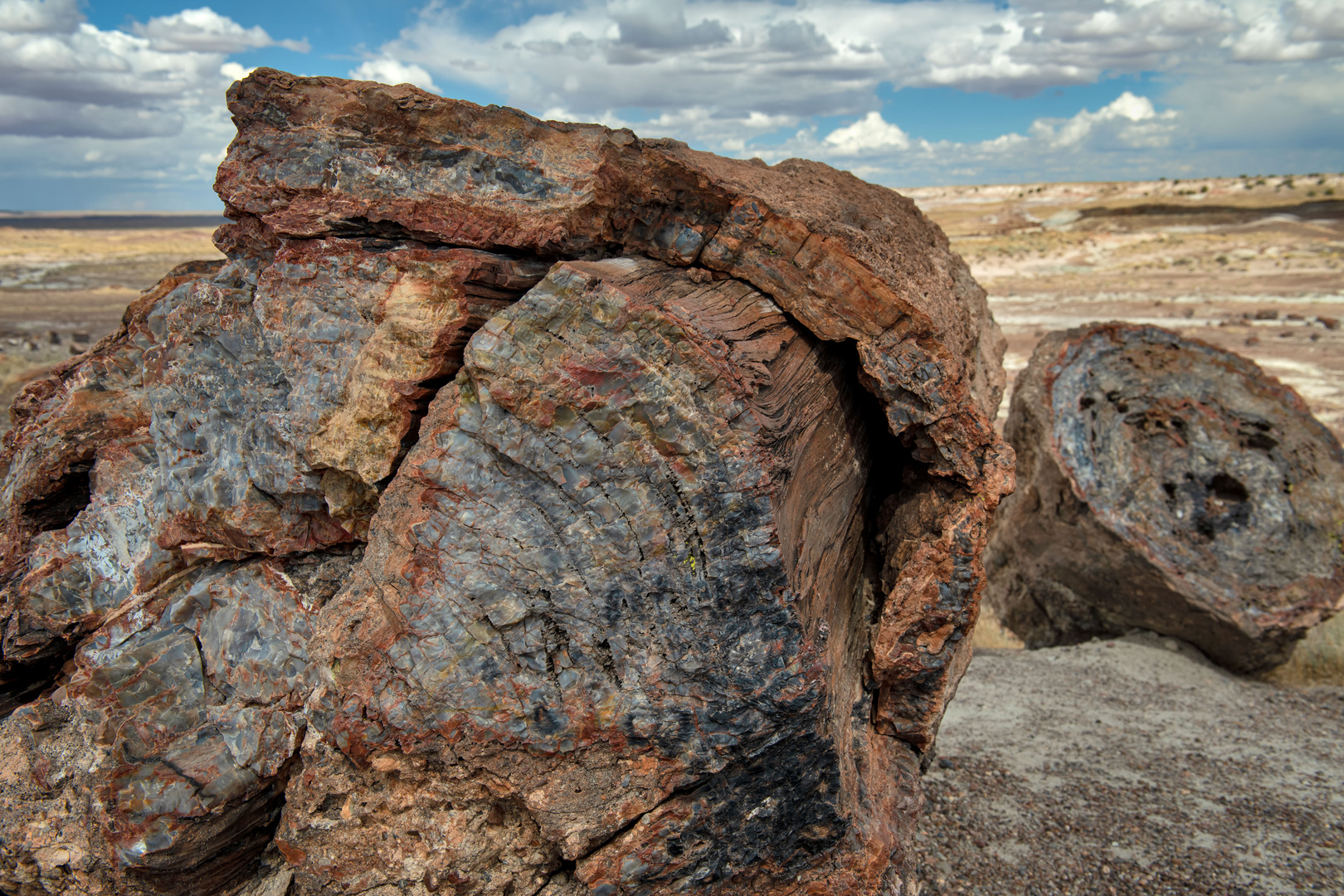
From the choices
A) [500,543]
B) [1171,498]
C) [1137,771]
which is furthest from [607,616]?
[1171,498]

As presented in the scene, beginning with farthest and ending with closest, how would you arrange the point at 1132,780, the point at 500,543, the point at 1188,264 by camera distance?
the point at 1188,264
the point at 1132,780
the point at 500,543

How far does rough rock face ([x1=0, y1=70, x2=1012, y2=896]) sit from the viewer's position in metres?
3.35

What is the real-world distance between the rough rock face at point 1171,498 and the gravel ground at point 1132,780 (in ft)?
1.84

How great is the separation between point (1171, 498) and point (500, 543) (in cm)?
782

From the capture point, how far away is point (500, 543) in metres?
3.37

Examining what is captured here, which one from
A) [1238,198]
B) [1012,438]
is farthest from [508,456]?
[1238,198]

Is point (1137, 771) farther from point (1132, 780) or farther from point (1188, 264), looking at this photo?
point (1188, 264)

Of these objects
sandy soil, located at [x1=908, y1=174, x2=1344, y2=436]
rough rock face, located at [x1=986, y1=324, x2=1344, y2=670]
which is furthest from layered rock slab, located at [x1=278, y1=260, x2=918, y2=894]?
sandy soil, located at [x1=908, y1=174, x2=1344, y2=436]

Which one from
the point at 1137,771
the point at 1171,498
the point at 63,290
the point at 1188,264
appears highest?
the point at 63,290

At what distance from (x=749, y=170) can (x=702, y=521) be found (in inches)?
Answer: 80.6

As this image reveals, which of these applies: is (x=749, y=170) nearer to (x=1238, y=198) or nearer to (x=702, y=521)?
(x=702, y=521)

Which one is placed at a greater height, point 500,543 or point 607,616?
point 500,543

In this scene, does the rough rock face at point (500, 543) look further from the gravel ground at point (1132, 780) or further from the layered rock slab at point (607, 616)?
the gravel ground at point (1132, 780)

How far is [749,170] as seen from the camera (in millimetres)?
4312
